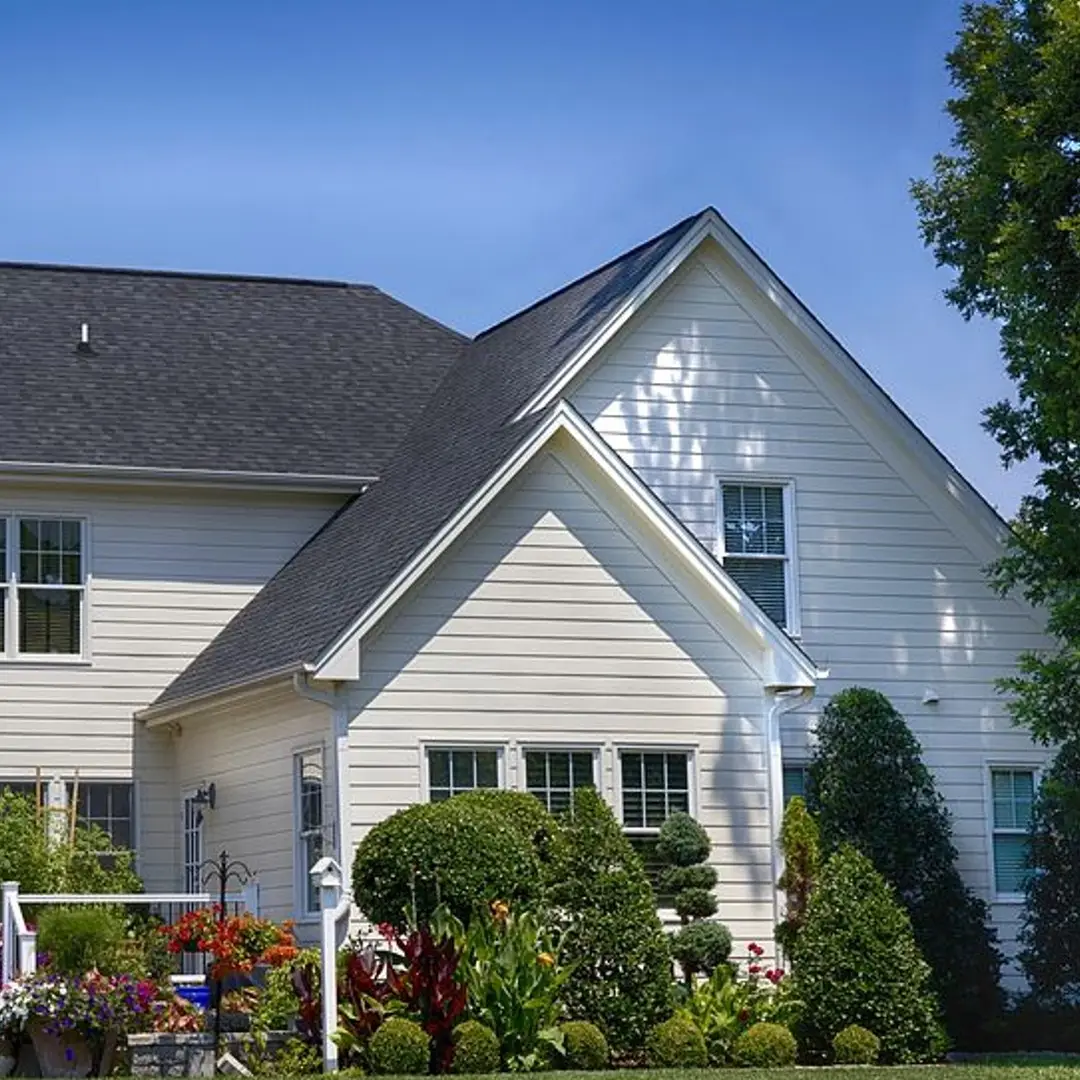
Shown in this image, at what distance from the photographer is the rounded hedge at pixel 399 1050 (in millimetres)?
18000

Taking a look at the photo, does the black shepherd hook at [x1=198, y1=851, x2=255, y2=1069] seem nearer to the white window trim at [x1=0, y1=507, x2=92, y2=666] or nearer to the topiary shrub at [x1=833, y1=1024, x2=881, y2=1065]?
the white window trim at [x1=0, y1=507, x2=92, y2=666]

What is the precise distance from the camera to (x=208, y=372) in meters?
28.7

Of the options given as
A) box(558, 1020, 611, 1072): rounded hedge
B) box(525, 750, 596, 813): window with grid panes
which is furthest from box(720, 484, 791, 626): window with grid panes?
box(558, 1020, 611, 1072): rounded hedge

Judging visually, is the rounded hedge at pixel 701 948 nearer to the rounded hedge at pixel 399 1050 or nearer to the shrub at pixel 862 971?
the shrub at pixel 862 971

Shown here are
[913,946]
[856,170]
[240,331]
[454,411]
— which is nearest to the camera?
[913,946]

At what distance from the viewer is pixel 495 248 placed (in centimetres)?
2247

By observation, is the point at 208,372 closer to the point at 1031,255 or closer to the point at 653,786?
the point at 653,786

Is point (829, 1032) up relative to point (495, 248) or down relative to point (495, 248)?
down

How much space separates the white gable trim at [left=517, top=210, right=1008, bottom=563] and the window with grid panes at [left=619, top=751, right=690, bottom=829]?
17.2 feet

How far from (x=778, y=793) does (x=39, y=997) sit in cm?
818

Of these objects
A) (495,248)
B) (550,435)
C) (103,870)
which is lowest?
(103,870)

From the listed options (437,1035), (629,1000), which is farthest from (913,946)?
(437,1035)

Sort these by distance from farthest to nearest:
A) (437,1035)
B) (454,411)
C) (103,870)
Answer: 1. (454,411)
2. (103,870)
3. (437,1035)

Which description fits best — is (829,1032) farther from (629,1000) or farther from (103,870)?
(103,870)
